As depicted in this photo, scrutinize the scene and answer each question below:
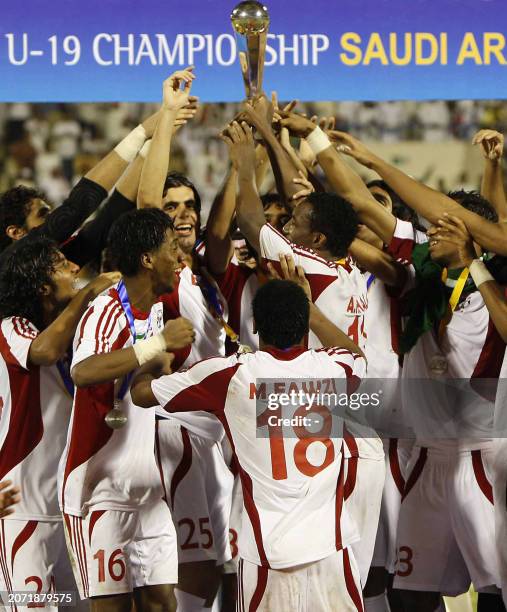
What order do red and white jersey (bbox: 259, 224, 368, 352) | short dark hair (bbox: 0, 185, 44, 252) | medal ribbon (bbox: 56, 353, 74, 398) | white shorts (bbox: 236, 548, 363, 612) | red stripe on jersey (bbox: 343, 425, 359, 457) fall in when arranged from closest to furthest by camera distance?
white shorts (bbox: 236, 548, 363, 612) → medal ribbon (bbox: 56, 353, 74, 398) → red and white jersey (bbox: 259, 224, 368, 352) → red stripe on jersey (bbox: 343, 425, 359, 457) → short dark hair (bbox: 0, 185, 44, 252)

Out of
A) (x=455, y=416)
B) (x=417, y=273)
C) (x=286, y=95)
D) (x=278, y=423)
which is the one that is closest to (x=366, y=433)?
(x=455, y=416)

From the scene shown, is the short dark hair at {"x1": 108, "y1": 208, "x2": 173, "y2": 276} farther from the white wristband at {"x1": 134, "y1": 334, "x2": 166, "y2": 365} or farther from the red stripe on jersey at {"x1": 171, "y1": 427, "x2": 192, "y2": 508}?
the red stripe on jersey at {"x1": 171, "y1": 427, "x2": 192, "y2": 508}

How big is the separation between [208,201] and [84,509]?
3832 mm

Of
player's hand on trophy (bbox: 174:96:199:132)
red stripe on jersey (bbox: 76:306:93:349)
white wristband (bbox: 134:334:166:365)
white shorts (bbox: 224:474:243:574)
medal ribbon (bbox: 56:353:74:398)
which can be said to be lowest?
white shorts (bbox: 224:474:243:574)

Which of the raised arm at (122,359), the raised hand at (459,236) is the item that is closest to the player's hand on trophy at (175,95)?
the raised hand at (459,236)

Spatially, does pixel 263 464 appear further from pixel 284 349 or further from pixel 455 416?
pixel 455 416

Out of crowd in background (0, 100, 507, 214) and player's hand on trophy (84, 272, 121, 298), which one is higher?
crowd in background (0, 100, 507, 214)

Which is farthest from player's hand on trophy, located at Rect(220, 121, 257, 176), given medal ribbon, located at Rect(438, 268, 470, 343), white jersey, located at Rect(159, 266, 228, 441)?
medal ribbon, located at Rect(438, 268, 470, 343)

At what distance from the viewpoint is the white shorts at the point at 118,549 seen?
4285mm

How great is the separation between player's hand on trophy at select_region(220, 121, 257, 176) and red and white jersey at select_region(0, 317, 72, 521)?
129 centimetres

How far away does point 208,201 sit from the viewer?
7.76 m

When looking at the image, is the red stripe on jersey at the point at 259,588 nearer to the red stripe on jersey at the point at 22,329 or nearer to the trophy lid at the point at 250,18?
the red stripe on jersey at the point at 22,329

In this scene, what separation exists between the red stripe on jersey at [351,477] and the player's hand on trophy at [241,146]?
4.66 feet

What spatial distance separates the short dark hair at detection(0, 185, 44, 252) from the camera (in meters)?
5.61
